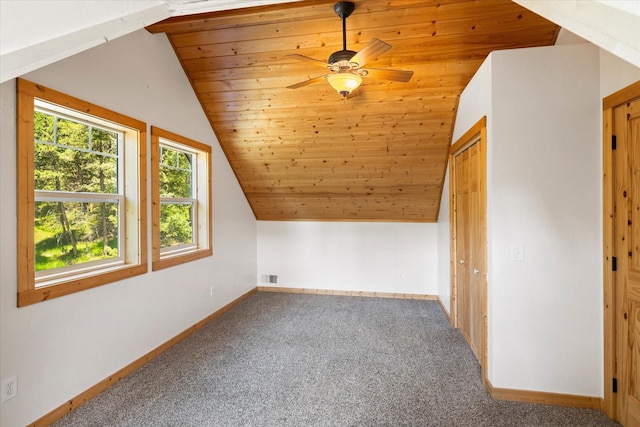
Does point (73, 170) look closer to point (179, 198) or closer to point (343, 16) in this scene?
point (179, 198)

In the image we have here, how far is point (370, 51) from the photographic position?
2.09 m

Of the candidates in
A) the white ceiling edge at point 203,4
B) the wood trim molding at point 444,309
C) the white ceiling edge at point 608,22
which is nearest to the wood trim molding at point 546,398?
the wood trim molding at point 444,309

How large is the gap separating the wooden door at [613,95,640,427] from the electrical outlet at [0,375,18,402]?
364 cm

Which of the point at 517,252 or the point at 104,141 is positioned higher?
the point at 104,141

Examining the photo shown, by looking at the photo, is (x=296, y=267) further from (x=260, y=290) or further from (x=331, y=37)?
(x=331, y=37)

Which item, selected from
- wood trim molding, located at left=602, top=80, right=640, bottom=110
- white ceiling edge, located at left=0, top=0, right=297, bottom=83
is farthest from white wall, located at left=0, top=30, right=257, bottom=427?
wood trim molding, located at left=602, top=80, right=640, bottom=110

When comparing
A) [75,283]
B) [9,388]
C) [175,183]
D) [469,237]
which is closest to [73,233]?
[75,283]

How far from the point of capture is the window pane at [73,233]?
2.13 metres

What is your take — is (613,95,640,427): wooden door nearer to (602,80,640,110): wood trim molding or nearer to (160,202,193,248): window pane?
(602,80,640,110): wood trim molding

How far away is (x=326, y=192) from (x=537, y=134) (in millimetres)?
2763

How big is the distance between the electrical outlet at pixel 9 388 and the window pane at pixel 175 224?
1626 mm

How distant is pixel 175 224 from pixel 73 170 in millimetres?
1296

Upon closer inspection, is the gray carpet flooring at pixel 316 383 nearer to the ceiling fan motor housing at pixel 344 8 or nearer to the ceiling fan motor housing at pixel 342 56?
the ceiling fan motor housing at pixel 342 56

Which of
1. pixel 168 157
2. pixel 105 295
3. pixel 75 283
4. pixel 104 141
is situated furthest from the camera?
pixel 168 157
